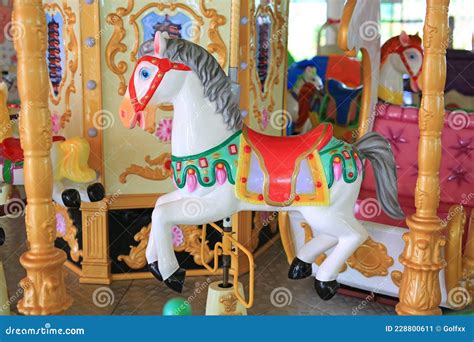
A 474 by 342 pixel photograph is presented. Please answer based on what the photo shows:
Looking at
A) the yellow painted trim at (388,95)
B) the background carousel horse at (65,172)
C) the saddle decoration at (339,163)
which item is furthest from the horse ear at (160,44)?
the yellow painted trim at (388,95)

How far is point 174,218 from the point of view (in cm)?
280

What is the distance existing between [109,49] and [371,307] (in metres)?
2.44

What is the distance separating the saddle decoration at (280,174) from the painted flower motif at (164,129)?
1.52m

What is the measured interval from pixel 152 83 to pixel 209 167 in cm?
46

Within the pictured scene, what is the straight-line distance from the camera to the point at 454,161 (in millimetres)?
4438

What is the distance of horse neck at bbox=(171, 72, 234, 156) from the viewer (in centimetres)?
278

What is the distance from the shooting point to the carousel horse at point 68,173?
13.0 feet

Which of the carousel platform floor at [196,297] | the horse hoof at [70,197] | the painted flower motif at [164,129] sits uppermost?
the painted flower motif at [164,129]

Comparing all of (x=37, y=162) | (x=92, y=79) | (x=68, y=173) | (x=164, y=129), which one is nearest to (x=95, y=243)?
(x=68, y=173)

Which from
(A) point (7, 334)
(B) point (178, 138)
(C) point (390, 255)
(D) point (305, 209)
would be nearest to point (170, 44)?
(B) point (178, 138)

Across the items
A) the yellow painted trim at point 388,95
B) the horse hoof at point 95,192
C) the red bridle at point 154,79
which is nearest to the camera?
the red bridle at point 154,79

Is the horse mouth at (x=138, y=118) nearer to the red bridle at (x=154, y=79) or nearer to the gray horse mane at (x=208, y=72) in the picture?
the red bridle at (x=154, y=79)

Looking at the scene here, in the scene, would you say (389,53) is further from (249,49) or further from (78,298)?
(78,298)

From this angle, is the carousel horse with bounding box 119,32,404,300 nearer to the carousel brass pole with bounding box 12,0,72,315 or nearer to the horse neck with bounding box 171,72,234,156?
the horse neck with bounding box 171,72,234,156
